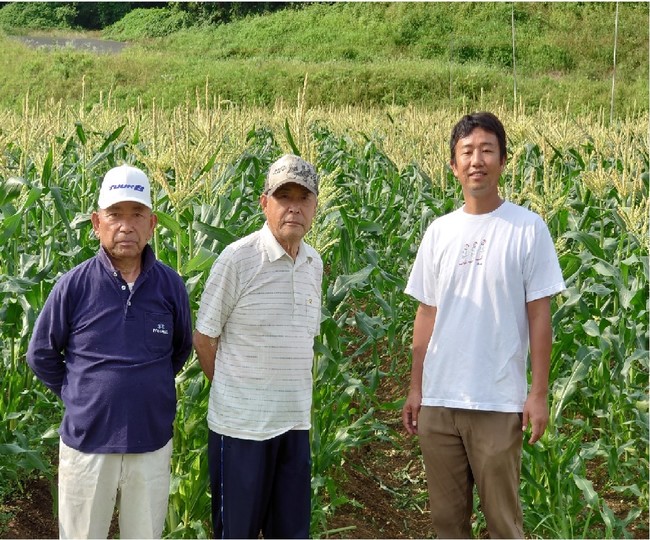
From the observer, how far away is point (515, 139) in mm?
9484

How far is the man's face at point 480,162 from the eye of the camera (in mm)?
2934

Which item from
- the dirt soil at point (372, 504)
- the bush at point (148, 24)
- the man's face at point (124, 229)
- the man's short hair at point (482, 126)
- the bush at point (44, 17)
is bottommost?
the dirt soil at point (372, 504)

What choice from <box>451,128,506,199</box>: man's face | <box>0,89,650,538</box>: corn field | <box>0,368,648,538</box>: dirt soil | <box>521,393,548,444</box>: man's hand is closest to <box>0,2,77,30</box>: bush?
<box>0,89,650,538</box>: corn field

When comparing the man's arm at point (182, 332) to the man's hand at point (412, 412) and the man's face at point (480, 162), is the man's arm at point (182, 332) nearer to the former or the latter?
the man's hand at point (412, 412)

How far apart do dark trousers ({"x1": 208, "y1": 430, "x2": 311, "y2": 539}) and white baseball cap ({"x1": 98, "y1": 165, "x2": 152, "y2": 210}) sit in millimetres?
868

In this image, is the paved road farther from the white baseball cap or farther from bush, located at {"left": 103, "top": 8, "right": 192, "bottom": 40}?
the white baseball cap

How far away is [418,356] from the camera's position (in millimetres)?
3219

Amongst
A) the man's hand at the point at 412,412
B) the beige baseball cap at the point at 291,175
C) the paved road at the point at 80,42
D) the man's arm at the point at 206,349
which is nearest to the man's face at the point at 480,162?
the beige baseball cap at the point at 291,175

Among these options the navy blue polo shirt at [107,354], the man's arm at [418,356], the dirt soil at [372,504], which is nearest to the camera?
the navy blue polo shirt at [107,354]

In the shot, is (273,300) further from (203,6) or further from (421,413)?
(203,6)

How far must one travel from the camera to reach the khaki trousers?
2.92 meters

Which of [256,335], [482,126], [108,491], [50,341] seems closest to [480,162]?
[482,126]

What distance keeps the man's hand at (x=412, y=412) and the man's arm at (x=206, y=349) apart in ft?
2.43

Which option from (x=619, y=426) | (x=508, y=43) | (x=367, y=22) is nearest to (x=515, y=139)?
(x=619, y=426)
